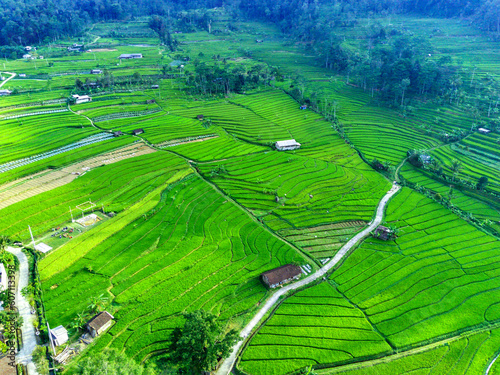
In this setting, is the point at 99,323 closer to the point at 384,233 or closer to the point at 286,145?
the point at 384,233

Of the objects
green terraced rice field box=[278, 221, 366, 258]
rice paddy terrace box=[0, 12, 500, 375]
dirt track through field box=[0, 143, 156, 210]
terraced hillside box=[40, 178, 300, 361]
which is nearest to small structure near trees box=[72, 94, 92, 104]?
rice paddy terrace box=[0, 12, 500, 375]

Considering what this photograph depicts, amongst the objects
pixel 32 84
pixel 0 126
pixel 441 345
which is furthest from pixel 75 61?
pixel 441 345

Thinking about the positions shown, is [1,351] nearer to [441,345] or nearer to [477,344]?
[441,345]

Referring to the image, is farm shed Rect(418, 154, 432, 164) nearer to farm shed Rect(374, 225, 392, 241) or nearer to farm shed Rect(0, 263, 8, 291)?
farm shed Rect(374, 225, 392, 241)

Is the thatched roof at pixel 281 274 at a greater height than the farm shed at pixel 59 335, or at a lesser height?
lesser

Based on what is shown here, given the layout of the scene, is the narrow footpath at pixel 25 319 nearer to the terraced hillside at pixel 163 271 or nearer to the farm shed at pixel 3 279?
the farm shed at pixel 3 279

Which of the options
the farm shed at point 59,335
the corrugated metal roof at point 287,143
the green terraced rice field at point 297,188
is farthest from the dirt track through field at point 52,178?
the farm shed at point 59,335
